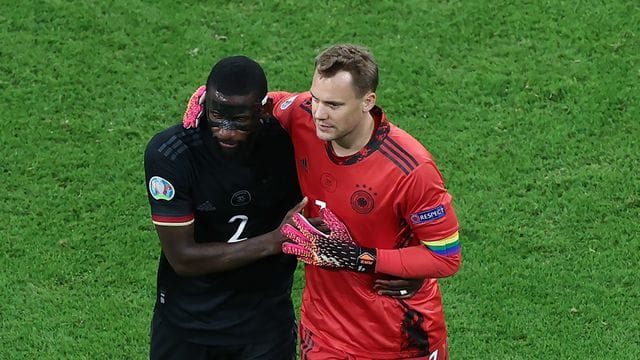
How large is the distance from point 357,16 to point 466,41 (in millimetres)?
1097

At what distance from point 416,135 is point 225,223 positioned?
421cm

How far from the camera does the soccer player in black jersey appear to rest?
5746mm

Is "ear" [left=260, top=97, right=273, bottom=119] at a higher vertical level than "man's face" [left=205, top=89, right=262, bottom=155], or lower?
lower

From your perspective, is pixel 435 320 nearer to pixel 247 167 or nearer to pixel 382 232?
pixel 382 232

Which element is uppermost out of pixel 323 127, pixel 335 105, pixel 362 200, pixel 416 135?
pixel 335 105

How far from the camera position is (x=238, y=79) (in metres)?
5.65

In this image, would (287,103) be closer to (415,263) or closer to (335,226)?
(335,226)

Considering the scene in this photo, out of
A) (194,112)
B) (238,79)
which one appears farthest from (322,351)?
(238,79)

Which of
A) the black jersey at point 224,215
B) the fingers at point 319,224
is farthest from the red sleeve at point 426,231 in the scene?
the black jersey at point 224,215

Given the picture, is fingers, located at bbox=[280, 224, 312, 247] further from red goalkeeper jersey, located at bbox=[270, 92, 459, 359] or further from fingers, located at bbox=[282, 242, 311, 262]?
red goalkeeper jersey, located at bbox=[270, 92, 459, 359]

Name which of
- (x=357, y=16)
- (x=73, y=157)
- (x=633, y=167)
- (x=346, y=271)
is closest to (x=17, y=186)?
(x=73, y=157)

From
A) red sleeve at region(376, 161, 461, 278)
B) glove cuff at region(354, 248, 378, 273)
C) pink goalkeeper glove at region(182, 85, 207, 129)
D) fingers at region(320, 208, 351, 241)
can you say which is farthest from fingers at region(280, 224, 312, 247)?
pink goalkeeper glove at region(182, 85, 207, 129)

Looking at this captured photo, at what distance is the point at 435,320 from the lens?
617cm

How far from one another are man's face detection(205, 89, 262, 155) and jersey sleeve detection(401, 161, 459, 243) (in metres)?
0.81
